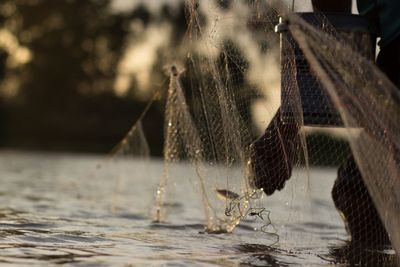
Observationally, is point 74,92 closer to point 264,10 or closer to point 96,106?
point 96,106

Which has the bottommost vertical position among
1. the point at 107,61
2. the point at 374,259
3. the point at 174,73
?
the point at 374,259

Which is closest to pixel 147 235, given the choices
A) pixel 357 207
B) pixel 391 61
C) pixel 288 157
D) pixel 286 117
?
pixel 288 157

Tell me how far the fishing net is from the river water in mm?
131

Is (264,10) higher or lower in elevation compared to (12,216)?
higher

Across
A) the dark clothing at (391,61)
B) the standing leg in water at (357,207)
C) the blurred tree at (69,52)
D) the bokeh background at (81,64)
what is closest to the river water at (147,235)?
the standing leg in water at (357,207)

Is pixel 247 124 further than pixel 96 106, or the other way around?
pixel 96 106

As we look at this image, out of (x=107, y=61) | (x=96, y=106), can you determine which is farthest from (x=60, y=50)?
(x=96, y=106)

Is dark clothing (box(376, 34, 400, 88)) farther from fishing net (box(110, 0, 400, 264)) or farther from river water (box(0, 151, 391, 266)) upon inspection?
river water (box(0, 151, 391, 266))

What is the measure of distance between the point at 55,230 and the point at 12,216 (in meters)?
1.27

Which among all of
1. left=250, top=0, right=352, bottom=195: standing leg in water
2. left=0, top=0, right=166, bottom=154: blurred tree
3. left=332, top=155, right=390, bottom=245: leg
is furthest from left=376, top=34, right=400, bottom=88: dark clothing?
left=0, top=0, right=166, bottom=154: blurred tree

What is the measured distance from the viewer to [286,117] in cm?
714

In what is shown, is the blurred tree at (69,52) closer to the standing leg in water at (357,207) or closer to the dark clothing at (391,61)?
the standing leg in water at (357,207)

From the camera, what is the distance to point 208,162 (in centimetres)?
848

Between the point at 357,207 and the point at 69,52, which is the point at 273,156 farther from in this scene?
the point at 69,52
